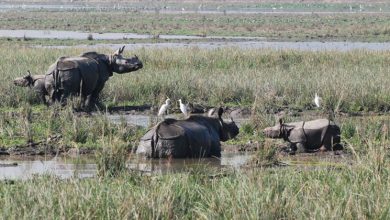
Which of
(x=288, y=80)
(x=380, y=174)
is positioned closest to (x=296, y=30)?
(x=288, y=80)

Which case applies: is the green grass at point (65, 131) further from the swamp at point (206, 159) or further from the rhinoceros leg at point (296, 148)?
the rhinoceros leg at point (296, 148)

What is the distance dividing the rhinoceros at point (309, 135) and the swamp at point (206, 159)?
0.63 ft

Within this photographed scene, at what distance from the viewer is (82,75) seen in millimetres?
18641

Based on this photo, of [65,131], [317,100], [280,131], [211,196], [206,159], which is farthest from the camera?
[317,100]

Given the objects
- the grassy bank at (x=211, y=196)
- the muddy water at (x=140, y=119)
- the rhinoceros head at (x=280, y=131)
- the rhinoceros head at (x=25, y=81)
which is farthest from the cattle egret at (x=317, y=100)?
the grassy bank at (x=211, y=196)

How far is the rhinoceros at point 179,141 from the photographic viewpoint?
13.5 meters

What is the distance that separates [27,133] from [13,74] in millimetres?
7511

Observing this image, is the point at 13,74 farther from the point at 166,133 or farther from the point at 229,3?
the point at 229,3

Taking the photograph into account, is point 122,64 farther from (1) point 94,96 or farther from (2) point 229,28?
(2) point 229,28

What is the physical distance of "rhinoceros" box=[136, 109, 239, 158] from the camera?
44.3ft

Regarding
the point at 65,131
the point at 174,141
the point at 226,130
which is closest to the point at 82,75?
the point at 65,131

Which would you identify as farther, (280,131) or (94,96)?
(94,96)

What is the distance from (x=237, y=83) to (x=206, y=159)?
8.00 metres

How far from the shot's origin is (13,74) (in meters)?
22.2
